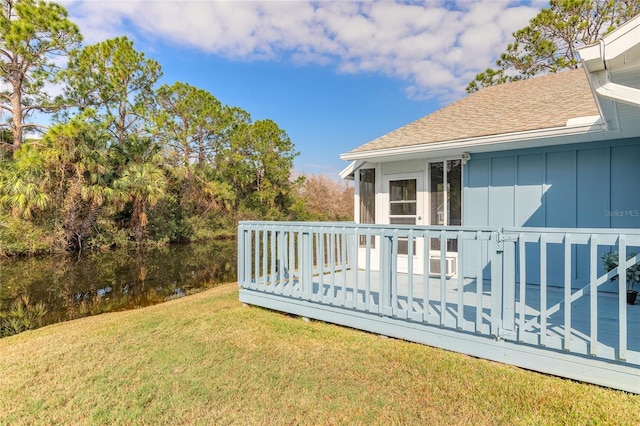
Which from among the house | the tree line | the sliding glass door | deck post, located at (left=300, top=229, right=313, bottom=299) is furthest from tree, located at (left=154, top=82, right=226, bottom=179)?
deck post, located at (left=300, top=229, right=313, bottom=299)

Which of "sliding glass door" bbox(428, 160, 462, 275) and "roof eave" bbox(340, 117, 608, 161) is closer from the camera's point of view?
"roof eave" bbox(340, 117, 608, 161)

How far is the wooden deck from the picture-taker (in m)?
2.64

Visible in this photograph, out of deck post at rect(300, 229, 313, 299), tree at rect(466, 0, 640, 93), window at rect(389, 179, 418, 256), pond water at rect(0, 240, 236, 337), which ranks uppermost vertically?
tree at rect(466, 0, 640, 93)

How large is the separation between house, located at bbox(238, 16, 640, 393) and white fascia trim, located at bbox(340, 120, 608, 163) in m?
0.02

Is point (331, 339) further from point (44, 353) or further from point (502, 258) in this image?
point (44, 353)

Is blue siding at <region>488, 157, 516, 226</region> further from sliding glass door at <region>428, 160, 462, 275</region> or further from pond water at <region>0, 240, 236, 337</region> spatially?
pond water at <region>0, 240, 236, 337</region>

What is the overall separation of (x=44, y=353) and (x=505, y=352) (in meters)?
5.03

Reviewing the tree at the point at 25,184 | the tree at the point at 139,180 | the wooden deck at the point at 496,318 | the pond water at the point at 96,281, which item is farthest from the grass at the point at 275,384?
→ the tree at the point at 139,180

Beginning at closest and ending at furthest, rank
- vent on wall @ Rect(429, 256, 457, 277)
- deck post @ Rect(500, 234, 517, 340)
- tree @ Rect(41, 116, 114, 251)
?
1. deck post @ Rect(500, 234, 517, 340)
2. vent on wall @ Rect(429, 256, 457, 277)
3. tree @ Rect(41, 116, 114, 251)

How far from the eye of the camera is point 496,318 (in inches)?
121

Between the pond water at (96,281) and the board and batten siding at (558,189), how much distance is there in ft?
22.4

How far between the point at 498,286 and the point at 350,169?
190 inches

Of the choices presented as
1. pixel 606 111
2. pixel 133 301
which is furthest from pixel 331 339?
pixel 133 301

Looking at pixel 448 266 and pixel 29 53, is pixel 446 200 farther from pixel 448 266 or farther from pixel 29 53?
pixel 29 53
